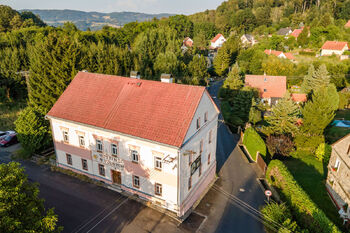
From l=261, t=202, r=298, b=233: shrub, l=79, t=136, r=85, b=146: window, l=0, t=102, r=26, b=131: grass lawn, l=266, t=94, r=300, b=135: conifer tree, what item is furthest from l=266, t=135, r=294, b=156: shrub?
l=0, t=102, r=26, b=131: grass lawn

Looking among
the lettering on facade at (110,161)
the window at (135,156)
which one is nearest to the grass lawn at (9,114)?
the lettering on facade at (110,161)

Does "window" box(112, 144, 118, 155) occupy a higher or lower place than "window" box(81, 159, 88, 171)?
higher

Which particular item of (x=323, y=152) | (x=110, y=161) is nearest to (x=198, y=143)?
(x=110, y=161)

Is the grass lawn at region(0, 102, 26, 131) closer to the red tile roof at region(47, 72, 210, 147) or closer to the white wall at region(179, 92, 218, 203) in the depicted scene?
the red tile roof at region(47, 72, 210, 147)

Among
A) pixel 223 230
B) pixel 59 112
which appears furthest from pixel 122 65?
pixel 223 230

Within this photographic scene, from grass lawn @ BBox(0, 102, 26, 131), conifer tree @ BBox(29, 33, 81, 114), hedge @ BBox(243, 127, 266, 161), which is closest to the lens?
hedge @ BBox(243, 127, 266, 161)

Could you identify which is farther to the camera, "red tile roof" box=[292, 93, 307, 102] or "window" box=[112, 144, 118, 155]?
"red tile roof" box=[292, 93, 307, 102]
